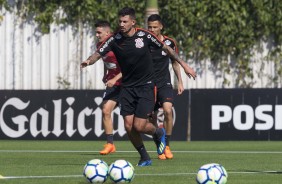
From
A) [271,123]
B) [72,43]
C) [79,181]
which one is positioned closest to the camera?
[79,181]

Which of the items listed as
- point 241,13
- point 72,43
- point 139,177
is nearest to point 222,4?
point 241,13

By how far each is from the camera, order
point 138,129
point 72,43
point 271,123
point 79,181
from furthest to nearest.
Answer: point 72,43
point 271,123
point 138,129
point 79,181

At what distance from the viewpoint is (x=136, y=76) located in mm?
13031

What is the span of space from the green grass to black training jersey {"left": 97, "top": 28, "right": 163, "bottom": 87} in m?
1.24

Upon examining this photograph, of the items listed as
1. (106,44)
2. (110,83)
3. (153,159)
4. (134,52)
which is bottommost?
(153,159)

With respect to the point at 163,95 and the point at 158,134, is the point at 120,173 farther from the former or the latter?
the point at 163,95

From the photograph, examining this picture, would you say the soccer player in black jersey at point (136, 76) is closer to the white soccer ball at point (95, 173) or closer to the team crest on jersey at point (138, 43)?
Result: the team crest on jersey at point (138, 43)

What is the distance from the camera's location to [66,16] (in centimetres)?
2419

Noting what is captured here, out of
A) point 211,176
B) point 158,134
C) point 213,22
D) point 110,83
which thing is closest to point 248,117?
point 213,22

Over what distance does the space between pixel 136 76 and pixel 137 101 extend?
0.35 m

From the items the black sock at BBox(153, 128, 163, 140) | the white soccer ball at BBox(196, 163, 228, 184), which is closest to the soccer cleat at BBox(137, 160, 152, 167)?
the black sock at BBox(153, 128, 163, 140)

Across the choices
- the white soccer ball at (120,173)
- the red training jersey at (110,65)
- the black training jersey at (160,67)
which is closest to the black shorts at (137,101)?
the black training jersey at (160,67)

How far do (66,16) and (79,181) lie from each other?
557 inches

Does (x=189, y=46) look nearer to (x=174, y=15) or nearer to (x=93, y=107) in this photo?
(x=174, y=15)
